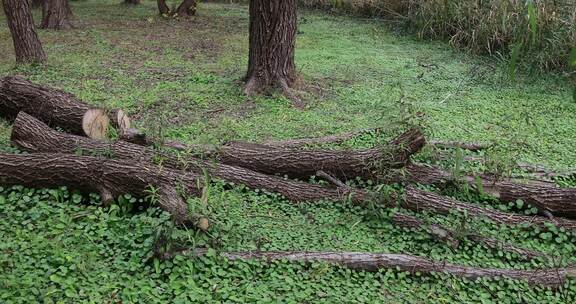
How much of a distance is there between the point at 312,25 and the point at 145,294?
9673 millimetres

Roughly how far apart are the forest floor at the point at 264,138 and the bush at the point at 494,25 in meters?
0.31

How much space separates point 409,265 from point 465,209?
743 millimetres

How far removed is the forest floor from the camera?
8.64ft

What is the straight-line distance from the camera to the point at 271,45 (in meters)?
5.93

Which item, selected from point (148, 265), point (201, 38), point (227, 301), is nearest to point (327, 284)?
point (227, 301)

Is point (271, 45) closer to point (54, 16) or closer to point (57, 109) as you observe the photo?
point (57, 109)

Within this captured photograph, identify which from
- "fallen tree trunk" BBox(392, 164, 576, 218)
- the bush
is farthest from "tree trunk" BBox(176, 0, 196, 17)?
"fallen tree trunk" BBox(392, 164, 576, 218)

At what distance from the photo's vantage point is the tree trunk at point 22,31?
659 centimetres

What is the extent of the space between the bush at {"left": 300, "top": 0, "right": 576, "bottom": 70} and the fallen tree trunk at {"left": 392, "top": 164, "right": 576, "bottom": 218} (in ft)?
6.63

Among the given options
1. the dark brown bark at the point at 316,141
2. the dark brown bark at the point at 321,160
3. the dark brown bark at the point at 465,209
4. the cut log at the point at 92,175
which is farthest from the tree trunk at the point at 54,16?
the dark brown bark at the point at 465,209

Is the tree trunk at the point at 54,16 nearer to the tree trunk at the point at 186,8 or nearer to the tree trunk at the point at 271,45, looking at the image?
the tree trunk at the point at 186,8

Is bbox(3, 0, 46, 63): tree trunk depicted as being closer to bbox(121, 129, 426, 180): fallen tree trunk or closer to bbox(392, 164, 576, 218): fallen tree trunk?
bbox(121, 129, 426, 180): fallen tree trunk

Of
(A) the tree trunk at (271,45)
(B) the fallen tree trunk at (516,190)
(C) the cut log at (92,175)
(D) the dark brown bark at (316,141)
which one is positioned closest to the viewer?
(C) the cut log at (92,175)

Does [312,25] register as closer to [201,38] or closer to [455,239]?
[201,38]
